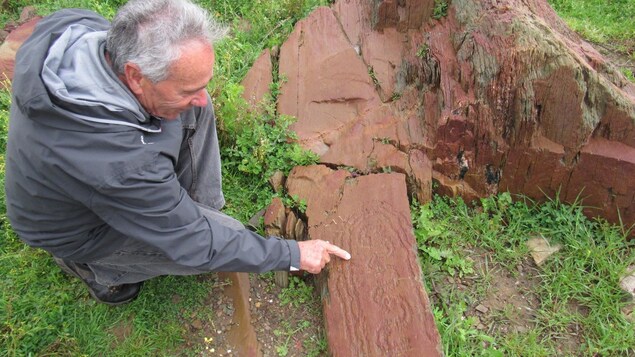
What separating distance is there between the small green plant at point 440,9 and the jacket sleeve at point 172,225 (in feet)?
7.27

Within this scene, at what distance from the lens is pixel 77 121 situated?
1.93 metres

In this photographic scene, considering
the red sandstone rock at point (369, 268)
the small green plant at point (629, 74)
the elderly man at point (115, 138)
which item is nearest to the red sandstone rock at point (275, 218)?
the red sandstone rock at point (369, 268)

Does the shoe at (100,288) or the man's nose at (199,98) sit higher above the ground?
the man's nose at (199,98)

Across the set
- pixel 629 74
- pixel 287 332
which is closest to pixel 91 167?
pixel 287 332

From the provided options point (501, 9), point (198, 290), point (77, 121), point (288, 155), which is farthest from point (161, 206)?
point (501, 9)

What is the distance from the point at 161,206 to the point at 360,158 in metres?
1.66

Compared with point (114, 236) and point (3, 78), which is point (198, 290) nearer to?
point (114, 236)

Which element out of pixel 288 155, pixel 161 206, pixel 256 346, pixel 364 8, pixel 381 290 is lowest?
pixel 256 346

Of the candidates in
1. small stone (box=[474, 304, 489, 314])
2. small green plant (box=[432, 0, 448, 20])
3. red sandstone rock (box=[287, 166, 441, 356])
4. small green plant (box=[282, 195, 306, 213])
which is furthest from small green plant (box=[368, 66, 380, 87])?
small stone (box=[474, 304, 489, 314])

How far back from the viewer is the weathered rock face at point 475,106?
2.94 m

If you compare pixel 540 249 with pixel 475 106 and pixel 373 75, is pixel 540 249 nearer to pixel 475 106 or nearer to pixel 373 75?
pixel 475 106

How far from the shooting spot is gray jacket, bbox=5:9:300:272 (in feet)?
6.41

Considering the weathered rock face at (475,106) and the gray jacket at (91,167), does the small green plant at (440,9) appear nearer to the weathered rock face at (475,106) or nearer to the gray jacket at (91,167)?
the weathered rock face at (475,106)

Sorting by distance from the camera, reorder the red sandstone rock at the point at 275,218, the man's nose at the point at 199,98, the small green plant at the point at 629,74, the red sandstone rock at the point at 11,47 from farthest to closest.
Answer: the small green plant at the point at 629,74
the red sandstone rock at the point at 11,47
the red sandstone rock at the point at 275,218
the man's nose at the point at 199,98
